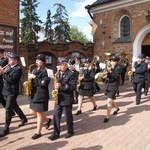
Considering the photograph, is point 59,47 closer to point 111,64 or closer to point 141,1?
point 141,1

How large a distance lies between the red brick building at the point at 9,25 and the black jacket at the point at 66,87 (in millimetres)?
5592

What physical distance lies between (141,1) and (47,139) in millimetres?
14375

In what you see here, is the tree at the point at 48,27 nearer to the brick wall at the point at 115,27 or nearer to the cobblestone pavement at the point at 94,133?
the brick wall at the point at 115,27

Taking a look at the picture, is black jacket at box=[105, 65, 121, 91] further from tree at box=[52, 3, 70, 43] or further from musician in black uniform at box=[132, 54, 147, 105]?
tree at box=[52, 3, 70, 43]

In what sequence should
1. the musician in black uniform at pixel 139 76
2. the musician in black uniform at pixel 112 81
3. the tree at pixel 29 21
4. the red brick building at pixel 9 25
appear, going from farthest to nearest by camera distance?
1. the tree at pixel 29 21
2. the red brick building at pixel 9 25
3. the musician in black uniform at pixel 139 76
4. the musician in black uniform at pixel 112 81

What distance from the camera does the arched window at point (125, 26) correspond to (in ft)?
60.8

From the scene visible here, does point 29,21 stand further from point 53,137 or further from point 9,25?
point 53,137

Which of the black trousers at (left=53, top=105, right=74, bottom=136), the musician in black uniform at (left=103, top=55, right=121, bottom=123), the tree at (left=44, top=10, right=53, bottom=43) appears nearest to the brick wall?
the musician in black uniform at (left=103, top=55, right=121, bottom=123)

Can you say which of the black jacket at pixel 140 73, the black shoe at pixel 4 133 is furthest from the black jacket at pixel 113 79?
the black shoe at pixel 4 133

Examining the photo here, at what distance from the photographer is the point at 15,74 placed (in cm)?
548

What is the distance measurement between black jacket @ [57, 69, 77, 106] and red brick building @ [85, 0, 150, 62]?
40.8ft

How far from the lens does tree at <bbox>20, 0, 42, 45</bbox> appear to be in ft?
122

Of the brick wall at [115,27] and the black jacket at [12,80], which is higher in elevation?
the brick wall at [115,27]

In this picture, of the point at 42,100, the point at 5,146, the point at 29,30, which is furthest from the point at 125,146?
the point at 29,30
